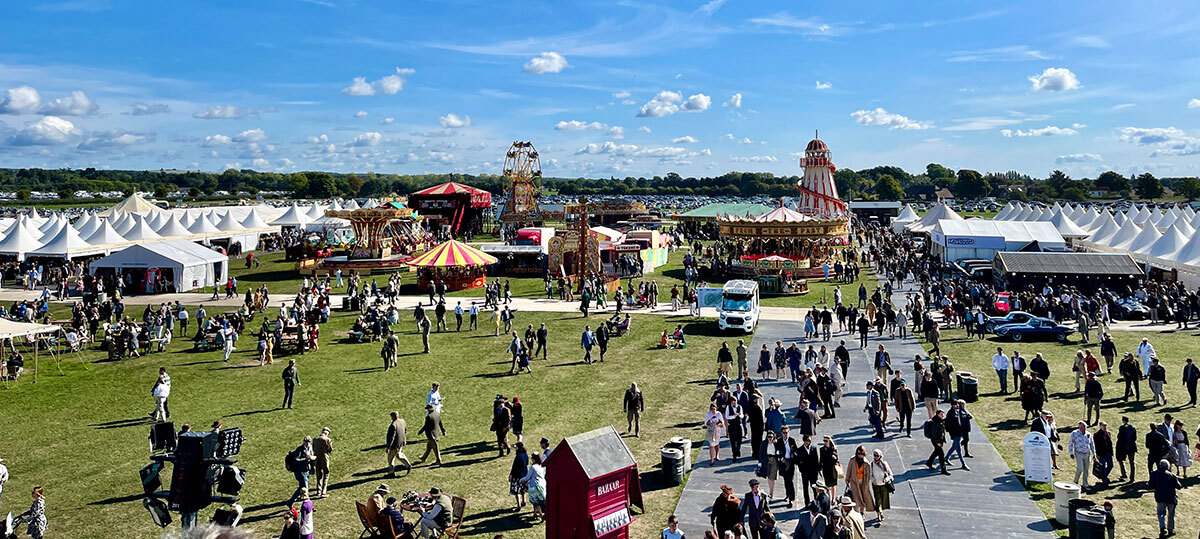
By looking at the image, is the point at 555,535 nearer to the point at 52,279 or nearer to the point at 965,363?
the point at 965,363

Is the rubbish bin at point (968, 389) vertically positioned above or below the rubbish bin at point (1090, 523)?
above

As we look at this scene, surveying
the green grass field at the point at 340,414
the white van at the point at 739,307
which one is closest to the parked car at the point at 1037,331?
Result: the white van at the point at 739,307

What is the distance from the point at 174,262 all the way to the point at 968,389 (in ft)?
108

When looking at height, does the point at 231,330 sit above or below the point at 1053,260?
below

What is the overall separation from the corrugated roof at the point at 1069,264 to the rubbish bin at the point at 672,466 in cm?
2451

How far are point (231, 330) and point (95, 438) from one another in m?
7.68

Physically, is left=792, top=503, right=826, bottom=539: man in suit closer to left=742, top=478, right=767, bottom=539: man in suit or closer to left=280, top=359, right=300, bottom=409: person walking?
left=742, top=478, right=767, bottom=539: man in suit

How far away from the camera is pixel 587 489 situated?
8.98m

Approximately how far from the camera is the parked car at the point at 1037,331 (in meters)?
23.1

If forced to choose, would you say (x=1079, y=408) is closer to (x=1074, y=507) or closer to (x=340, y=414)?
(x=1074, y=507)

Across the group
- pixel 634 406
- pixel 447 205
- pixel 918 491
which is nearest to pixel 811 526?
pixel 918 491

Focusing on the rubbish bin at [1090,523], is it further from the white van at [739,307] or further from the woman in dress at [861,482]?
the white van at [739,307]

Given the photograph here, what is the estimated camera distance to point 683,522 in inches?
415

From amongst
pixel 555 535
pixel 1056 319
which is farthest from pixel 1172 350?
pixel 555 535
